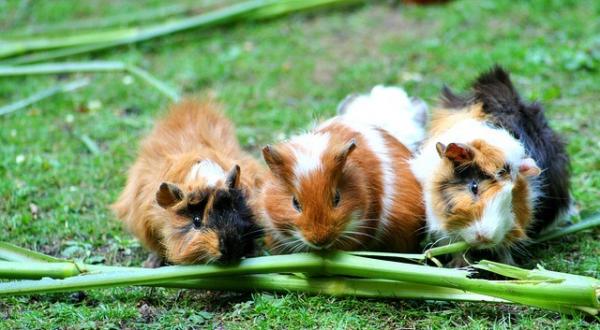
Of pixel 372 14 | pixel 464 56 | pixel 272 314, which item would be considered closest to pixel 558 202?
pixel 272 314

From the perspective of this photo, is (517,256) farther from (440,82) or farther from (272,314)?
(440,82)

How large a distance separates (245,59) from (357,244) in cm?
361

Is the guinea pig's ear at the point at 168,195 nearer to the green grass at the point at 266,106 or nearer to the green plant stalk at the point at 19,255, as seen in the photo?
the green grass at the point at 266,106

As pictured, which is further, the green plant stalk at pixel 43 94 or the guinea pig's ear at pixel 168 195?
the green plant stalk at pixel 43 94

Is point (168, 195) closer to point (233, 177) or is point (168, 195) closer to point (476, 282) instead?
point (233, 177)

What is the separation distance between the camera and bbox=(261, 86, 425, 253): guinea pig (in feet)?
10.9

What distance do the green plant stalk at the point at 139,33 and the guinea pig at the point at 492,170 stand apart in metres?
3.53

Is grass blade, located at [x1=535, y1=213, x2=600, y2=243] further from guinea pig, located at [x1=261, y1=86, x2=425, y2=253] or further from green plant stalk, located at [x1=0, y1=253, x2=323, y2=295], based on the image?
green plant stalk, located at [x1=0, y1=253, x2=323, y2=295]

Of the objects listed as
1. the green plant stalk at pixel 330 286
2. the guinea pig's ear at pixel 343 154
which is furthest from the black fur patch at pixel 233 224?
the guinea pig's ear at pixel 343 154

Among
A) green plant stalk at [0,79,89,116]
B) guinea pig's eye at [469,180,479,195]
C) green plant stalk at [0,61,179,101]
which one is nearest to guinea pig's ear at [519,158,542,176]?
guinea pig's eye at [469,180,479,195]

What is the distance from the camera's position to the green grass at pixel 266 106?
11.0 ft

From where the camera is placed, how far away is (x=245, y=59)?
6809mm

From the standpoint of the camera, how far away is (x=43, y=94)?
6062 mm

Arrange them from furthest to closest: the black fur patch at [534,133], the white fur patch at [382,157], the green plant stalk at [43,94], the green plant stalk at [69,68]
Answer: the green plant stalk at [69,68] → the green plant stalk at [43,94] → the black fur patch at [534,133] → the white fur patch at [382,157]
